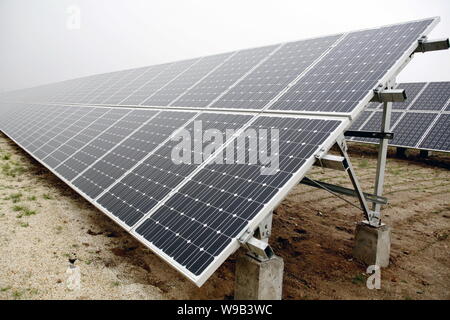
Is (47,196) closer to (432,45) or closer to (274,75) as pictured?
(274,75)

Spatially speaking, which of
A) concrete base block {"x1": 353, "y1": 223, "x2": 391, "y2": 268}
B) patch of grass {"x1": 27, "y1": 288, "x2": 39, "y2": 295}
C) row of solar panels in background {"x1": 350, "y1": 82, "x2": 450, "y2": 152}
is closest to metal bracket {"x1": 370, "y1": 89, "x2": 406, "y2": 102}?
concrete base block {"x1": 353, "y1": 223, "x2": 391, "y2": 268}

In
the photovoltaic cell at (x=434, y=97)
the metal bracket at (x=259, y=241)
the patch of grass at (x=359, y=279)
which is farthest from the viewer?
the photovoltaic cell at (x=434, y=97)

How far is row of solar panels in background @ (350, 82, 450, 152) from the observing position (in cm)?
1664

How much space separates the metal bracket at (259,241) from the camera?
13.8 feet

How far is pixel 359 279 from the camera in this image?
20.8 ft

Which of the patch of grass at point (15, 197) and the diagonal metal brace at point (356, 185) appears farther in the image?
the patch of grass at point (15, 197)

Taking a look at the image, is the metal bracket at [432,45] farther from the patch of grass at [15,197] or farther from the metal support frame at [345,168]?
the patch of grass at [15,197]

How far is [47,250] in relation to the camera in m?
6.91

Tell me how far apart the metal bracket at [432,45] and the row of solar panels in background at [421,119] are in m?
12.0

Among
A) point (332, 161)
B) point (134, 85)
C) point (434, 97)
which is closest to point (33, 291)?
point (332, 161)

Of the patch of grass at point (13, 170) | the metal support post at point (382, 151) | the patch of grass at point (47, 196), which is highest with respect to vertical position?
the metal support post at point (382, 151)

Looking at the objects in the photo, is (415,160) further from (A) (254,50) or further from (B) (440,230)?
(A) (254,50)

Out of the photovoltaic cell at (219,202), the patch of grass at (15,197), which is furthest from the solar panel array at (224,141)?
the patch of grass at (15,197)
